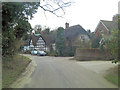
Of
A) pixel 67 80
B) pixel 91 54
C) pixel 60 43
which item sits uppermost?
pixel 60 43

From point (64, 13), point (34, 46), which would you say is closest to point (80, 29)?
point (34, 46)

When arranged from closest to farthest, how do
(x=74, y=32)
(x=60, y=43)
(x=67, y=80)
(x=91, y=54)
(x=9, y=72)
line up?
(x=67, y=80) < (x=9, y=72) < (x=91, y=54) < (x=60, y=43) < (x=74, y=32)

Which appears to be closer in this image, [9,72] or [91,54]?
[9,72]

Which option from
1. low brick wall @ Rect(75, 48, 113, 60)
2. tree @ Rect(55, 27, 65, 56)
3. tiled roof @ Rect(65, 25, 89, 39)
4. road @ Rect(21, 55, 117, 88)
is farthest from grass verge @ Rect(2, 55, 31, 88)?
tiled roof @ Rect(65, 25, 89, 39)

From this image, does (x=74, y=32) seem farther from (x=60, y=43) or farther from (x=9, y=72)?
(x=9, y=72)

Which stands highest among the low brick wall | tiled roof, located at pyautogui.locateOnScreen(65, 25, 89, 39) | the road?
tiled roof, located at pyautogui.locateOnScreen(65, 25, 89, 39)

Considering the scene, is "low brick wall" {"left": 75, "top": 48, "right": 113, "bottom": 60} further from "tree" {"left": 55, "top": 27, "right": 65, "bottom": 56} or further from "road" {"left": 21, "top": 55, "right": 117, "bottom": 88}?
"tree" {"left": 55, "top": 27, "right": 65, "bottom": 56}

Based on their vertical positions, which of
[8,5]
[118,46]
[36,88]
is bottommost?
[36,88]

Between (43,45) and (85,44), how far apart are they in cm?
3040

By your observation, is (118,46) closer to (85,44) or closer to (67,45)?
(85,44)

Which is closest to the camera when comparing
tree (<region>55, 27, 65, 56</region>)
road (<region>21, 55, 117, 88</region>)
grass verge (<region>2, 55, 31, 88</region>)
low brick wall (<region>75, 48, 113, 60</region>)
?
road (<region>21, 55, 117, 88</region>)

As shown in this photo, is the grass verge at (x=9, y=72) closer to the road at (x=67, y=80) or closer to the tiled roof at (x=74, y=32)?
the road at (x=67, y=80)

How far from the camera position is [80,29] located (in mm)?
42812

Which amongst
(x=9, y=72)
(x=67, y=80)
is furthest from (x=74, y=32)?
(x=67, y=80)
